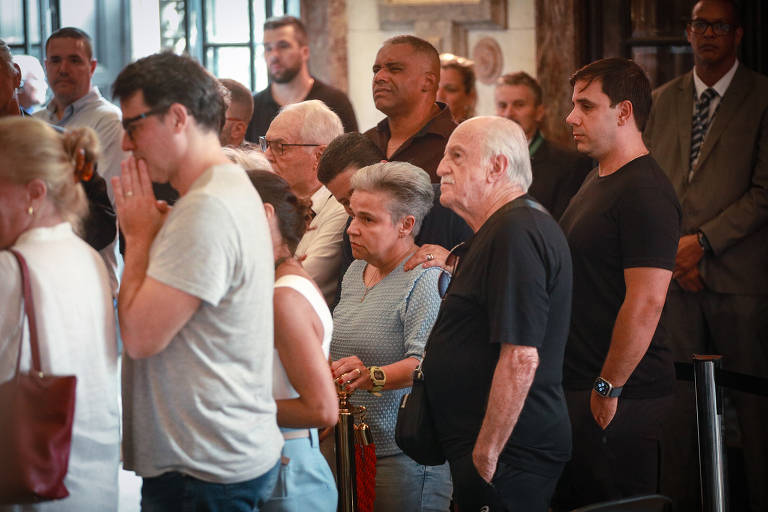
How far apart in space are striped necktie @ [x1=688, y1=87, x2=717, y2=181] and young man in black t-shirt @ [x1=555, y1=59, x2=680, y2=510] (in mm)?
1437

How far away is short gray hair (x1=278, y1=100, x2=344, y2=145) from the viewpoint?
3.50m

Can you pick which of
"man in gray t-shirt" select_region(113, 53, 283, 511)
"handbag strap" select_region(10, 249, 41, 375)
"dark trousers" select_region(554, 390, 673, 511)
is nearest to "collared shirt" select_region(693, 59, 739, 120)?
"dark trousers" select_region(554, 390, 673, 511)

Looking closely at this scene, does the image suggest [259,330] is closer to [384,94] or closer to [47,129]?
[47,129]

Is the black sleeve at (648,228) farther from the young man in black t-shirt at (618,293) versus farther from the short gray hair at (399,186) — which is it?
the short gray hair at (399,186)

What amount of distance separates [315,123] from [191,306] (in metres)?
1.89

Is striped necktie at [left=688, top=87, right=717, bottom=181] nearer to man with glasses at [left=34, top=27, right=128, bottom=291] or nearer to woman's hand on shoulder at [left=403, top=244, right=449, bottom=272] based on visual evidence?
woman's hand on shoulder at [left=403, top=244, right=449, bottom=272]

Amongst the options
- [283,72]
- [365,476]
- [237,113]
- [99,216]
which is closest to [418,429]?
[365,476]

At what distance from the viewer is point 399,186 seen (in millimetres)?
2816

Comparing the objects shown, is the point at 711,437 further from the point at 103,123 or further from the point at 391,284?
the point at 103,123

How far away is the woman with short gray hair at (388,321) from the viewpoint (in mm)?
2645

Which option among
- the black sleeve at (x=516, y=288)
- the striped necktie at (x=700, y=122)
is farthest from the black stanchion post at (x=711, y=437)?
the striped necktie at (x=700, y=122)

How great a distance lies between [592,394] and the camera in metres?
2.86

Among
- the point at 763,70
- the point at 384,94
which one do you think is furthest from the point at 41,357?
the point at 763,70

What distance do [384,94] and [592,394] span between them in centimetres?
157
